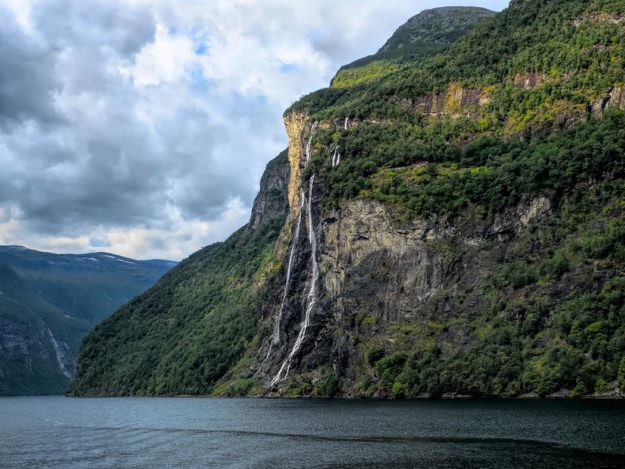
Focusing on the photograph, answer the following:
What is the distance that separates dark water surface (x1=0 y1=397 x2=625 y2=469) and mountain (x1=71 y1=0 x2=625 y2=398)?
1583 cm

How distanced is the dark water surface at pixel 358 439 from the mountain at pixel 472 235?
15.8 metres

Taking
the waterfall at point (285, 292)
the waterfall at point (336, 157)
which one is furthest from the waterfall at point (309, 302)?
the waterfall at point (285, 292)

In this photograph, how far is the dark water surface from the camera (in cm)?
6081

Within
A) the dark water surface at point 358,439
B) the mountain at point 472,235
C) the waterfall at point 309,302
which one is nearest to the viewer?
the dark water surface at point 358,439

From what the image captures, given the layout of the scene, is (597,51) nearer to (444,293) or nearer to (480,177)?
(480,177)

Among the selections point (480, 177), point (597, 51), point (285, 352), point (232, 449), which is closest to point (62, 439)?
point (232, 449)

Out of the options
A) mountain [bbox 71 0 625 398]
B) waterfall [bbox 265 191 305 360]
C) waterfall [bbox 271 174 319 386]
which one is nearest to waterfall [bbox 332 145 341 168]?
mountain [bbox 71 0 625 398]

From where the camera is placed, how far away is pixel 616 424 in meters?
69.9

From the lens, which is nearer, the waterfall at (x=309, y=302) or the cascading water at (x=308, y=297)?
the waterfall at (x=309, y=302)

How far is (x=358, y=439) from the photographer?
75188 mm

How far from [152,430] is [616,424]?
55.6 m

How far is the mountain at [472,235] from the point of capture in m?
117

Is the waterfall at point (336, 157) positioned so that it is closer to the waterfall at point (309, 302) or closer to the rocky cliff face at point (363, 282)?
the waterfall at point (309, 302)

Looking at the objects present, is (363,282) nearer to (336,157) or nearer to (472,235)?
(472,235)
